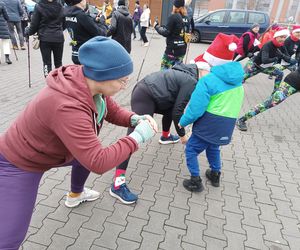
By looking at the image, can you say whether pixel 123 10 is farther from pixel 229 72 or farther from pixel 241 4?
pixel 241 4

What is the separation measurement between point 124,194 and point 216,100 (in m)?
1.21

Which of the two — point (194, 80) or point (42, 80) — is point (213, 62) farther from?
point (42, 80)

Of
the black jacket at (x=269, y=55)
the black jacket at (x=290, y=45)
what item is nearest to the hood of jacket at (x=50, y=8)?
the black jacket at (x=269, y=55)

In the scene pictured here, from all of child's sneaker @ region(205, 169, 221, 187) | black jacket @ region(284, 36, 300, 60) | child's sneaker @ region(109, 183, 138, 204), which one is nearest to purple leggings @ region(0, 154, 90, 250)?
child's sneaker @ region(109, 183, 138, 204)

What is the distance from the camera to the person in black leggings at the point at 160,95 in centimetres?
272

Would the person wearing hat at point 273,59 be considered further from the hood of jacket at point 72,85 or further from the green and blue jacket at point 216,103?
the hood of jacket at point 72,85

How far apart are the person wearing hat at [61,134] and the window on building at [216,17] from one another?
13005 millimetres

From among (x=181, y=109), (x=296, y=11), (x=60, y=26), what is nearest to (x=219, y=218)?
(x=181, y=109)

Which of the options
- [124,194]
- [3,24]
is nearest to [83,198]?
[124,194]

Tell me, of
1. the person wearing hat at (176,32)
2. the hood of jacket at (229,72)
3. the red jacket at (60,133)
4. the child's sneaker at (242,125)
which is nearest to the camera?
the red jacket at (60,133)

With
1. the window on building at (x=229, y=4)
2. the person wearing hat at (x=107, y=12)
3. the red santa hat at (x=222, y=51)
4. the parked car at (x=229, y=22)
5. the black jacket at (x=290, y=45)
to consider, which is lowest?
the window on building at (x=229, y=4)

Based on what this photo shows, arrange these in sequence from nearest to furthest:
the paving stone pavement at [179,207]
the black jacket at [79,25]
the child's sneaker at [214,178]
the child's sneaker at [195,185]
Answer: the paving stone pavement at [179,207] < the child's sneaker at [195,185] < the child's sneaker at [214,178] < the black jacket at [79,25]

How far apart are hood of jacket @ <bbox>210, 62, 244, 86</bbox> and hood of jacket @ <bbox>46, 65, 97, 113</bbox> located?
1315 millimetres

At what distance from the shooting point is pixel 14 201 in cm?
162
